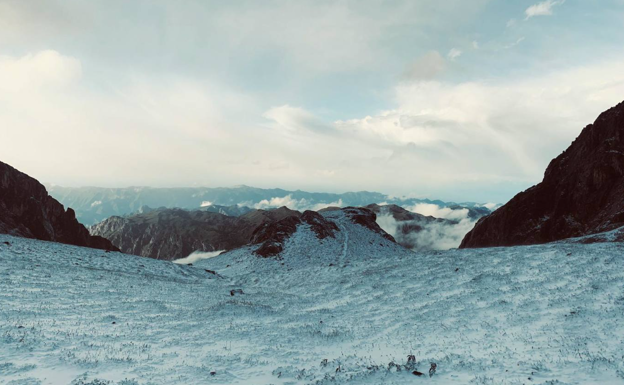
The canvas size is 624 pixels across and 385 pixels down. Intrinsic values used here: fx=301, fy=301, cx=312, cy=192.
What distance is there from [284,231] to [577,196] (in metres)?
66.0

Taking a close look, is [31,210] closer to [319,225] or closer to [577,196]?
[319,225]

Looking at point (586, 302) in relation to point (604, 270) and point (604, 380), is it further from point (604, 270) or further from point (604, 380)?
point (604, 380)

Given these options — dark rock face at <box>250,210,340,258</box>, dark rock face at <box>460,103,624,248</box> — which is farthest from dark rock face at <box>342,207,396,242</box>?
dark rock face at <box>460,103,624,248</box>

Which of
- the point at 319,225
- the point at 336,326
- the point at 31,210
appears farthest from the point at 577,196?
the point at 31,210

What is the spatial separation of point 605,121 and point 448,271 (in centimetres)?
7172

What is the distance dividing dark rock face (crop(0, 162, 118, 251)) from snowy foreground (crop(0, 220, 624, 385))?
62528 millimetres

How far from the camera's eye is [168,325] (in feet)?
61.7

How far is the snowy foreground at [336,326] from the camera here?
12.0 m

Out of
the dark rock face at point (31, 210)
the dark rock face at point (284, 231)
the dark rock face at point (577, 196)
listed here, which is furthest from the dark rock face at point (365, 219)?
the dark rock face at point (31, 210)

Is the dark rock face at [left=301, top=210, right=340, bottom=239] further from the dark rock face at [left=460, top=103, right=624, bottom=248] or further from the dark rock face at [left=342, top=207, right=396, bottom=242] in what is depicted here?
the dark rock face at [left=460, top=103, right=624, bottom=248]

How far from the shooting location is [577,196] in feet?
217

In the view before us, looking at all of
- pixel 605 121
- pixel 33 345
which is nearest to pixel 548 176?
pixel 605 121

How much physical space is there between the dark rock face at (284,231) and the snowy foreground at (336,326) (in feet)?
103

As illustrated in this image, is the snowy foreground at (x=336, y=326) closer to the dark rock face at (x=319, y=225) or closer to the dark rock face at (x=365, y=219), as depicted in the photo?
the dark rock face at (x=319, y=225)
